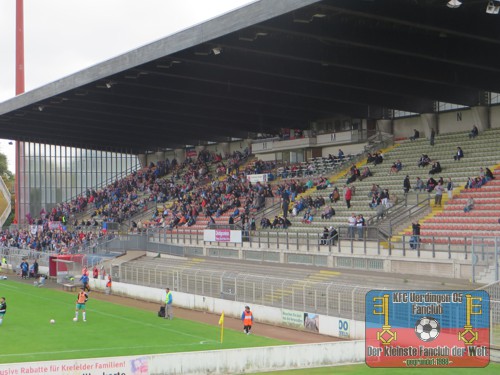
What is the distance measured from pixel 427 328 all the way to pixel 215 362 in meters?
6.12

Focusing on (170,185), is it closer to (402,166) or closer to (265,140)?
(265,140)

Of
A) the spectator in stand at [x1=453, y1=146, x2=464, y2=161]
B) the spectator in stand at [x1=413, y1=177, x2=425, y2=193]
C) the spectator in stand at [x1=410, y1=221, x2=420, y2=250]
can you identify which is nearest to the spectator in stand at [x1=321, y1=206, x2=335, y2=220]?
the spectator in stand at [x1=413, y1=177, x2=425, y2=193]

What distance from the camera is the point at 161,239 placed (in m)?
49.9

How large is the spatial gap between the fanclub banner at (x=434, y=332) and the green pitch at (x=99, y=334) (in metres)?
5.02

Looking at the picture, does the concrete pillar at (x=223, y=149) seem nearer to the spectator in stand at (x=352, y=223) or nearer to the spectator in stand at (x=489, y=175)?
the spectator in stand at (x=352, y=223)

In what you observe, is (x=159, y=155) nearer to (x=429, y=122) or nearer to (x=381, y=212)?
(x=429, y=122)

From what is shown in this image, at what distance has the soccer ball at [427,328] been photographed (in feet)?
73.6

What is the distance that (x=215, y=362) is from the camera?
69.9 feet

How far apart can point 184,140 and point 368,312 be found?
44062 mm

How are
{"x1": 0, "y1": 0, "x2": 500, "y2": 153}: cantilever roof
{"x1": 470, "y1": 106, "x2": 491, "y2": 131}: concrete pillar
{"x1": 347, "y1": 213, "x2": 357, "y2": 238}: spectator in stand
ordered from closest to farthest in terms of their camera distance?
{"x1": 0, "y1": 0, "x2": 500, "y2": 153}: cantilever roof → {"x1": 347, "y1": 213, "x2": 357, "y2": 238}: spectator in stand → {"x1": 470, "y1": 106, "x2": 491, "y2": 131}: concrete pillar

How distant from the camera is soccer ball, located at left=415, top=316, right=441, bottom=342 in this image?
73.6 feet

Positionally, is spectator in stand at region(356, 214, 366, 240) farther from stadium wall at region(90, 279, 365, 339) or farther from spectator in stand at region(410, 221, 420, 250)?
stadium wall at region(90, 279, 365, 339)

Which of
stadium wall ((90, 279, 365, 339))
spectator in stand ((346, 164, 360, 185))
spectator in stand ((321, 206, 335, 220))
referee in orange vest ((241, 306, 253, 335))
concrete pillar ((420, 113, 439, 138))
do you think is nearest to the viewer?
stadium wall ((90, 279, 365, 339))

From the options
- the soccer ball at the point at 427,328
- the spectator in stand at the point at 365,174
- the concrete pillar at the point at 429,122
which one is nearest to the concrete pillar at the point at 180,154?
the concrete pillar at the point at 429,122
